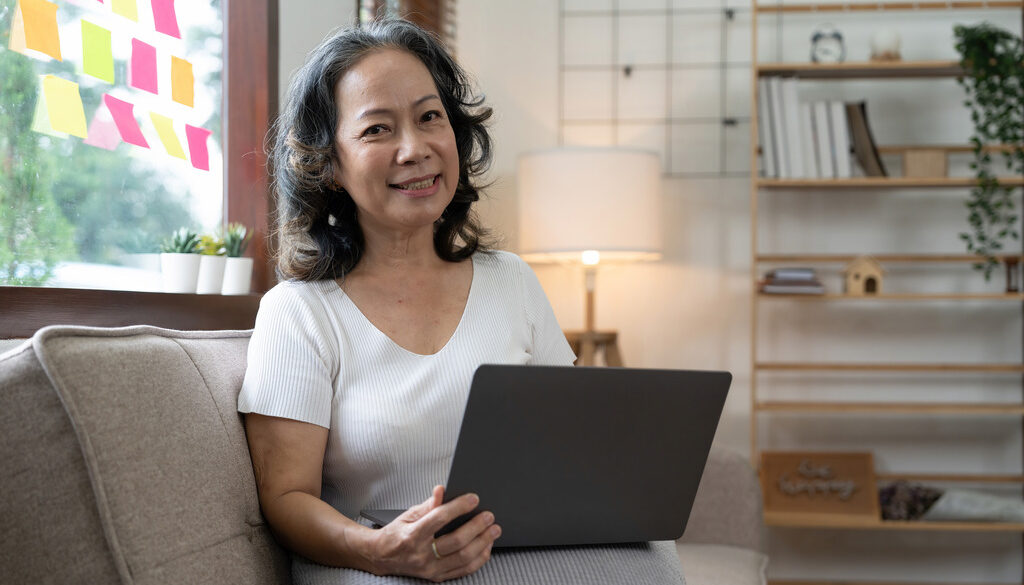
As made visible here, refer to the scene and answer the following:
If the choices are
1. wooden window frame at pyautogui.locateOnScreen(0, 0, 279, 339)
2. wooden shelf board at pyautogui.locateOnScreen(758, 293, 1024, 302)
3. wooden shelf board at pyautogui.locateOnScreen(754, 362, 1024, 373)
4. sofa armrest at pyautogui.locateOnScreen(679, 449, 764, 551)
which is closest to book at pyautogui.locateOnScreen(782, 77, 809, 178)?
wooden shelf board at pyautogui.locateOnScreen(758, 293, 1024, 302)

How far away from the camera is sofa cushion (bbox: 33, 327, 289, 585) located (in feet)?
3.03

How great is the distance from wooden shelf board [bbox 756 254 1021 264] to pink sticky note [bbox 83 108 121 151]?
7.07ft

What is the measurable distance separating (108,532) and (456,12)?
2890 millimetres

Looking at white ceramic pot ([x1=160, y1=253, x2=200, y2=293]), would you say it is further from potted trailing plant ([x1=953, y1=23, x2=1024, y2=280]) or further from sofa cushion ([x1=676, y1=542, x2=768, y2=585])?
potted trailing plant ([x1=953, y1=23, x2=1024, y2=280])

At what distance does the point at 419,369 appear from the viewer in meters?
1.30

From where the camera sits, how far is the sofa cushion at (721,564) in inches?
69.9

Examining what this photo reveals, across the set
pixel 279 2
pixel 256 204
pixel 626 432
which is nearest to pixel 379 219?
pixel 626 432

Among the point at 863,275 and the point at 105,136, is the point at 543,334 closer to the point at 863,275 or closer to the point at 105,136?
the point at 105,136

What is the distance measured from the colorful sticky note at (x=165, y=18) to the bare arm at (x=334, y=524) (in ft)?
3.19

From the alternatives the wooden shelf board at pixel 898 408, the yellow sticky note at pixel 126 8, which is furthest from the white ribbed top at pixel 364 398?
the wooden shelf board at pixel 898 408

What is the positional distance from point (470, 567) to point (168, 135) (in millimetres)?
1199

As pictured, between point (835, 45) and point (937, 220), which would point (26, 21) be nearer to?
point (835, 45)

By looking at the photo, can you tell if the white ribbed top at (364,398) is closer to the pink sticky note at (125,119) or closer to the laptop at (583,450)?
the laptop at (583,450)

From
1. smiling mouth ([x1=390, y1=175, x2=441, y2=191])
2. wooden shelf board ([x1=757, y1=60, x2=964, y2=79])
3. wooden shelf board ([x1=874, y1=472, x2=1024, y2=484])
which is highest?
wooden shelf board ([x1=757, y1=60, x2=964, y2=79])
